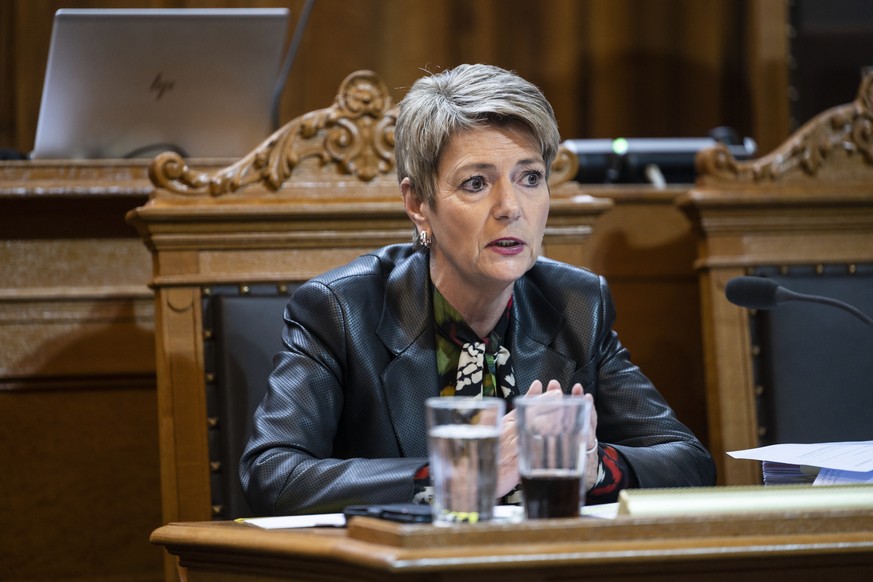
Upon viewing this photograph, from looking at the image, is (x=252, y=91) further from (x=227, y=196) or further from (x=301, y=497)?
(x=301, y=497)

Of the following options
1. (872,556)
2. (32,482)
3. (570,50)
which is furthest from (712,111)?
(872,556)

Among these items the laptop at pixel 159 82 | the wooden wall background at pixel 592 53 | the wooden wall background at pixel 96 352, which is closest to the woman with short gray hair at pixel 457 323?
the wooden wall background at pixel 96 352

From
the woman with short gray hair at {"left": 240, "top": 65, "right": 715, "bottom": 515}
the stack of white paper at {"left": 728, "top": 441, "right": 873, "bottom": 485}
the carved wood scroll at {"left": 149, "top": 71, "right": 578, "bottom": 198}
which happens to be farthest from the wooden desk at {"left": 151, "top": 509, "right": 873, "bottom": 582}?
the carved wood scroll at {"left": 149, "top": 71, "right": 578, "bottom": 198}

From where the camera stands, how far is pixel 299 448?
1417 mm

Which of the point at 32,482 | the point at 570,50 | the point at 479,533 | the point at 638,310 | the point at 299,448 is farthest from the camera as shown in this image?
the point at 570,50

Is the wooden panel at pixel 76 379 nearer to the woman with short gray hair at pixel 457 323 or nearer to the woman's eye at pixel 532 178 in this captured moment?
the woman with short gray hair at pixel 457 323

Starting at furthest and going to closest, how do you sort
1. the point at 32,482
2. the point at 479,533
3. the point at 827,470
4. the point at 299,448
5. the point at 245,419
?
the point at 32,482
the point at 245,419
the point at 299,448
the point at 827,470
the point at 479,533

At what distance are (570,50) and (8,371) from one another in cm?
229

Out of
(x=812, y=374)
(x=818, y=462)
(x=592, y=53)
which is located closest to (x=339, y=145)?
(x=812, y=374)

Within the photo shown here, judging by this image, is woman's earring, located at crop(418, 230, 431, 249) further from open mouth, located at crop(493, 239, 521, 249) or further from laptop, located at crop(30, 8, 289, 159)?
laptop, located at crop(30, 8, 289, 159)

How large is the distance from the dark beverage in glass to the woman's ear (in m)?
0.80

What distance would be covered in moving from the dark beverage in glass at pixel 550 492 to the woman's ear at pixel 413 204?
0.80 metres

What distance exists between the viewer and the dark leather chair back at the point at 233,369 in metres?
1.73

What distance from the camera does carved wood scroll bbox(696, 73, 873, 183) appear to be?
2074mm
